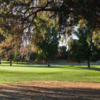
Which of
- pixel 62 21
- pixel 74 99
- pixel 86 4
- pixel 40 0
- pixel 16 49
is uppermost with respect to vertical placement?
pixel 40 0

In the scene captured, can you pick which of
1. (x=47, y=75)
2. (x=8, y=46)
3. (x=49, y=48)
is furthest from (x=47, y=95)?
(x=49, y=48)

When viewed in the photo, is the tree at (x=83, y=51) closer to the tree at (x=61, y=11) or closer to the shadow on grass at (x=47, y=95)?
the tree at (x=61, y=11)

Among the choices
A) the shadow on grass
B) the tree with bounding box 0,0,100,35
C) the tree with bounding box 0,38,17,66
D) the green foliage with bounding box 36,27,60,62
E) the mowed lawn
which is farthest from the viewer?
the green foliage with bounding box 36,27,60,62

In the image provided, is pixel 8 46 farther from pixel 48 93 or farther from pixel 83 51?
pixel 83 51

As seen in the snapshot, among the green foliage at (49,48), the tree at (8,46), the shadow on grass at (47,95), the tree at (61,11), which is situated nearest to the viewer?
the shadow on grass at (47,95)

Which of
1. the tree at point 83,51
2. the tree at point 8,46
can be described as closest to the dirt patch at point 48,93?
the tree at point 8,46

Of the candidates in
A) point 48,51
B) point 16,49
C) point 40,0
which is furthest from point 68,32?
point 48,51

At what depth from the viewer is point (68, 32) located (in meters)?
10.4

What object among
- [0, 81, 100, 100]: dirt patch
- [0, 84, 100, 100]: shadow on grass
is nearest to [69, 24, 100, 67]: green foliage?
[0, 81, 100, 100]: dirt patch

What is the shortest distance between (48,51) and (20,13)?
96.5ft

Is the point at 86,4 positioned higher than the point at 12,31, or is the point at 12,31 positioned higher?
the point at 86,4

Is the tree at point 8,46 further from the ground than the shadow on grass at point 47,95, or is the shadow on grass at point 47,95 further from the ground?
the tree at point 8,46

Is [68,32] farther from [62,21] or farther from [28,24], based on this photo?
[28,24]

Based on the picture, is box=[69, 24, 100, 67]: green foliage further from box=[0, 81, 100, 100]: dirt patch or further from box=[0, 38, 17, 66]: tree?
box=[0, 81, 100, 100]: dirt patch
